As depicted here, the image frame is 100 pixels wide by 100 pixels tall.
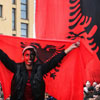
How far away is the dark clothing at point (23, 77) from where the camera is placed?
15.5ft

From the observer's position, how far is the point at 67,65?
5.30m

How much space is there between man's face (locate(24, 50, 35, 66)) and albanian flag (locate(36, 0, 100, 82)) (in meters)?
1.15

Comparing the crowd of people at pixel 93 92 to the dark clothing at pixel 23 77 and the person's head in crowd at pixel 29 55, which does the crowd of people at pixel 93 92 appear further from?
the person's head in crowd at pixel 29 55

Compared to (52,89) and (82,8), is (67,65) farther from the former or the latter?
(82,8)

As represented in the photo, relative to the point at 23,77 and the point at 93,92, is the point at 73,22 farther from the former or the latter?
the point at 93,92

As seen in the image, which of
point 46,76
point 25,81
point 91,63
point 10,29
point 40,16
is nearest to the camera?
point 25,81

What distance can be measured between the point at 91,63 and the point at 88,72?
274mm

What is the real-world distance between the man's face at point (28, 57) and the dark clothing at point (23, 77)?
0.20ft

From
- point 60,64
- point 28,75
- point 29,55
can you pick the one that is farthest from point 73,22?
point 28,75

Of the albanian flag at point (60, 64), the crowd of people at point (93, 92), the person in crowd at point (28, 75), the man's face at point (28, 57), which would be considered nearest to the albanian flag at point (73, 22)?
the albanian flag at point (60, 64)

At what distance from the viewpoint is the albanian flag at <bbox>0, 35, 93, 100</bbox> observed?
5191mm

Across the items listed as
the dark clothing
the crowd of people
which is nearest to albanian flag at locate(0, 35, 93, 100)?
the dark clothing

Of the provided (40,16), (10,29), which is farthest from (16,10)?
(40,16)

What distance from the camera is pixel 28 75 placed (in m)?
4.79
